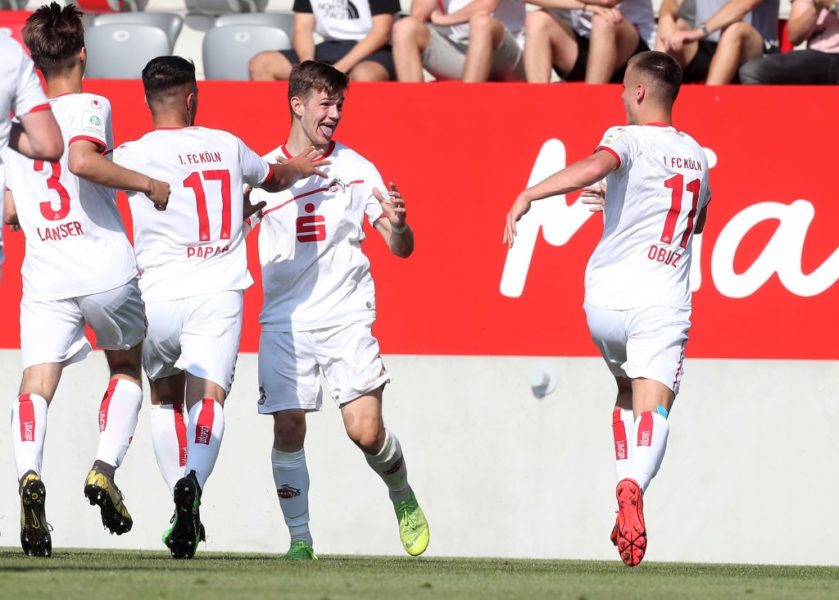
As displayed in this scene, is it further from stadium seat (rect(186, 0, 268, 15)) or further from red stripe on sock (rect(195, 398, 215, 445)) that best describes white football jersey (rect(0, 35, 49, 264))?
stadium seat (rect(186, 0, 268, 15))

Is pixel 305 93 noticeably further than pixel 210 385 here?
Yes

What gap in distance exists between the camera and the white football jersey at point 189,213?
6559mm

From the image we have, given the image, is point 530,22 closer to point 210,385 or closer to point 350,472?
point 350,472

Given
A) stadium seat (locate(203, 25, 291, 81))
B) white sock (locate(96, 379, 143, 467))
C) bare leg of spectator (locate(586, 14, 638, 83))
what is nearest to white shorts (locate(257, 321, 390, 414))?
white sock (locate(96, 379, 143, 467))

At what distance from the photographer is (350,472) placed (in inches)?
359

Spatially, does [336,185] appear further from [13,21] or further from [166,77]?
[13,21]

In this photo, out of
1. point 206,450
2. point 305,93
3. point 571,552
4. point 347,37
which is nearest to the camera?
point 206,450

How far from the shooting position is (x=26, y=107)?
18.1 feet

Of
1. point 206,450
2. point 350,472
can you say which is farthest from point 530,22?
point 206,450

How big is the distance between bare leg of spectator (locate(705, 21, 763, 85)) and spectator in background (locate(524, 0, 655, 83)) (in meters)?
0.51

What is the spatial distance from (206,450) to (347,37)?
417 cm

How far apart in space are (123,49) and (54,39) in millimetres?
3709

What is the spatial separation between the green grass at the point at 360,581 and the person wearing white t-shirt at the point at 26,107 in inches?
57.2

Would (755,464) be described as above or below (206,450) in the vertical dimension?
below
